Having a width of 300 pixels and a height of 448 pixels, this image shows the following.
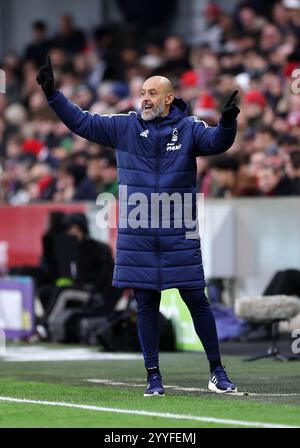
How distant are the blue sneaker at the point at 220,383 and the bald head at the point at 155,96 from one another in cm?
178

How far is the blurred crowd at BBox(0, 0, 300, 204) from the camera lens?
17797 millimetres

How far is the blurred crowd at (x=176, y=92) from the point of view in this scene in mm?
17797

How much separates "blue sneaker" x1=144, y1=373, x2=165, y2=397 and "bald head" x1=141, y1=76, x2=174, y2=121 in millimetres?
1723

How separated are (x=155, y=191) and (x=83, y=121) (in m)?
0.70

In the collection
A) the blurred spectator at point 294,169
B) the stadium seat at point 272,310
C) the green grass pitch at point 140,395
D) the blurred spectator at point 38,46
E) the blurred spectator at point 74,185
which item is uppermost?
the blurred spectator at point 38,46

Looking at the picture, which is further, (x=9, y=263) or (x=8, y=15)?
(x=8, y=15)

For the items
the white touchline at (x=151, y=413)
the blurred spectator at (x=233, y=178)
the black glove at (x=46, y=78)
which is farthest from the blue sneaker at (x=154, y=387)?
the blurred spectator at (x=233, y=178)

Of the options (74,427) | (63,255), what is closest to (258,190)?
(63,255)

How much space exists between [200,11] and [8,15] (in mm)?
5426

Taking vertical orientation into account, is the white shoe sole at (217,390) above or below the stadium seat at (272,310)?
below

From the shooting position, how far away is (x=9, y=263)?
20.0 metres

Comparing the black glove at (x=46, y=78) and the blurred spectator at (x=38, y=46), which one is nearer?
the black glove at (x=46, y=78)

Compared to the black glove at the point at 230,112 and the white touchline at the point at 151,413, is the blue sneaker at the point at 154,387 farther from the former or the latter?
the black glove at the point at 230,112

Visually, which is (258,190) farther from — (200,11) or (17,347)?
(200,11)
